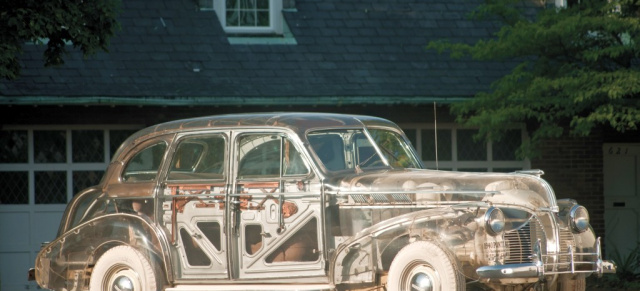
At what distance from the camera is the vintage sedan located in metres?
8.47

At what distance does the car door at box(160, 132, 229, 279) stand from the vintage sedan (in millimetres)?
12

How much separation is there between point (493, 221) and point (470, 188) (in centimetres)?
47

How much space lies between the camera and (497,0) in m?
15.2

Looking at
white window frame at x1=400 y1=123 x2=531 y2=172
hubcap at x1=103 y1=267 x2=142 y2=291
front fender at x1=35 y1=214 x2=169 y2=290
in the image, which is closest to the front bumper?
front fender at x1=35 y1=214 x2=169 y2=290

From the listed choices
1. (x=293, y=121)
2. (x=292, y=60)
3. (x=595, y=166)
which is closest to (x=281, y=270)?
(x=293, y=121)

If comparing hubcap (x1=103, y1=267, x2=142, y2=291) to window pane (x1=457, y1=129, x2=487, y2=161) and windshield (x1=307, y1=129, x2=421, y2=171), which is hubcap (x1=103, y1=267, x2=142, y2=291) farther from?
window pane (x1=457, y1=129, x2=487, y2=161)

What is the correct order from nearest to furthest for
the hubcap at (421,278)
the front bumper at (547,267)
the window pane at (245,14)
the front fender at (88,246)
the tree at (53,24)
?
1. the front bumper at (547,267)
2. the hubcap at (421,278)
3. the front fender at (88,246)
4. the tree at (53,24)
5. the window pane at (245,14)

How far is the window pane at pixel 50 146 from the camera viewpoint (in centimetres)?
1647

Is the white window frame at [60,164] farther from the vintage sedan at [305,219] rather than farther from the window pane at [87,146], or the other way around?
the vintage sedan at [305,219]

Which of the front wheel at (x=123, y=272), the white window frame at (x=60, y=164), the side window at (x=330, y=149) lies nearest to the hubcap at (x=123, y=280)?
the front wheel at (x=123, y=272)

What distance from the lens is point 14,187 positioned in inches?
647

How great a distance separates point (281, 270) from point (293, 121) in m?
1.31

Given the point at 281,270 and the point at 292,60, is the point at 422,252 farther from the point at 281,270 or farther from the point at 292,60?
the point at 292,60

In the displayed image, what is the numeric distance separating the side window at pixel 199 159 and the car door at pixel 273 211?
197 millimetres
